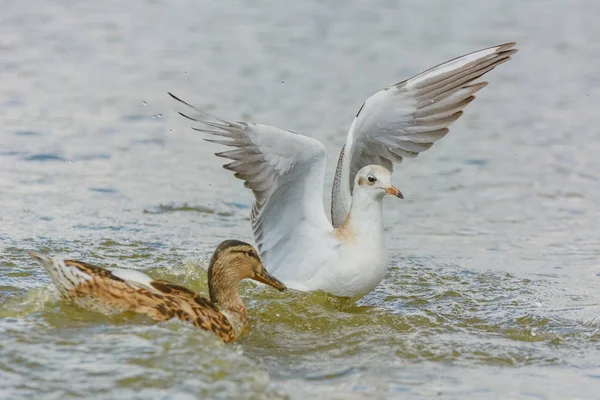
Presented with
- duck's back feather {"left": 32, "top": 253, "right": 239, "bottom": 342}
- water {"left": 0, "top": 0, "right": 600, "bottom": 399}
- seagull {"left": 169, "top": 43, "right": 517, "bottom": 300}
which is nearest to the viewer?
water {"left": 0, "top": 0, "right": 600, "bottom": 399}

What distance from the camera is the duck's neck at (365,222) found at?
8.41m

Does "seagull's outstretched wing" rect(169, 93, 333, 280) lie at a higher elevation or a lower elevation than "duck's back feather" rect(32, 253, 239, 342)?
higher

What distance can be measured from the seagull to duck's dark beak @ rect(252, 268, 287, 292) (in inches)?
14.0

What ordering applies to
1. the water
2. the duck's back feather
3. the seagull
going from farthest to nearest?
the seagull → the duck's back feather → the water

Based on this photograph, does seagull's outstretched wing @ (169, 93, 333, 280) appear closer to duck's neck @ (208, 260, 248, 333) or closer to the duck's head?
the duck's head

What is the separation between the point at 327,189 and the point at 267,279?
3.85m

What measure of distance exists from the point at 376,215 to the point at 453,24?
10.7m

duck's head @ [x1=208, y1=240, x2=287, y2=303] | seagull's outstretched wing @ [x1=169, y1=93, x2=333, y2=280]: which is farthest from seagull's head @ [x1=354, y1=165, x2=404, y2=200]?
duck's head @ [x1=208, y1=240, x2=287, y2=303]

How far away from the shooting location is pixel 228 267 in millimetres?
7930

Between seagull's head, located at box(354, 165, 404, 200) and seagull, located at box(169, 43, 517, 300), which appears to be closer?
seagull, located at box(169, 43, 517, 300)

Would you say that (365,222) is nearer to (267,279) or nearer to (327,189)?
(267,279)

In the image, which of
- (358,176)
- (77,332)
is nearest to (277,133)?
(358,176)

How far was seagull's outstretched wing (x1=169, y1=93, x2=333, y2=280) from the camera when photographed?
312 inches

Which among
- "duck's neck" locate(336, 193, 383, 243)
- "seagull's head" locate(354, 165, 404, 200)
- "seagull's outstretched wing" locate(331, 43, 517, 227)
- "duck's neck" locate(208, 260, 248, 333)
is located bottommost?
"duck's neck" locate(208, 260, 248, 333)
